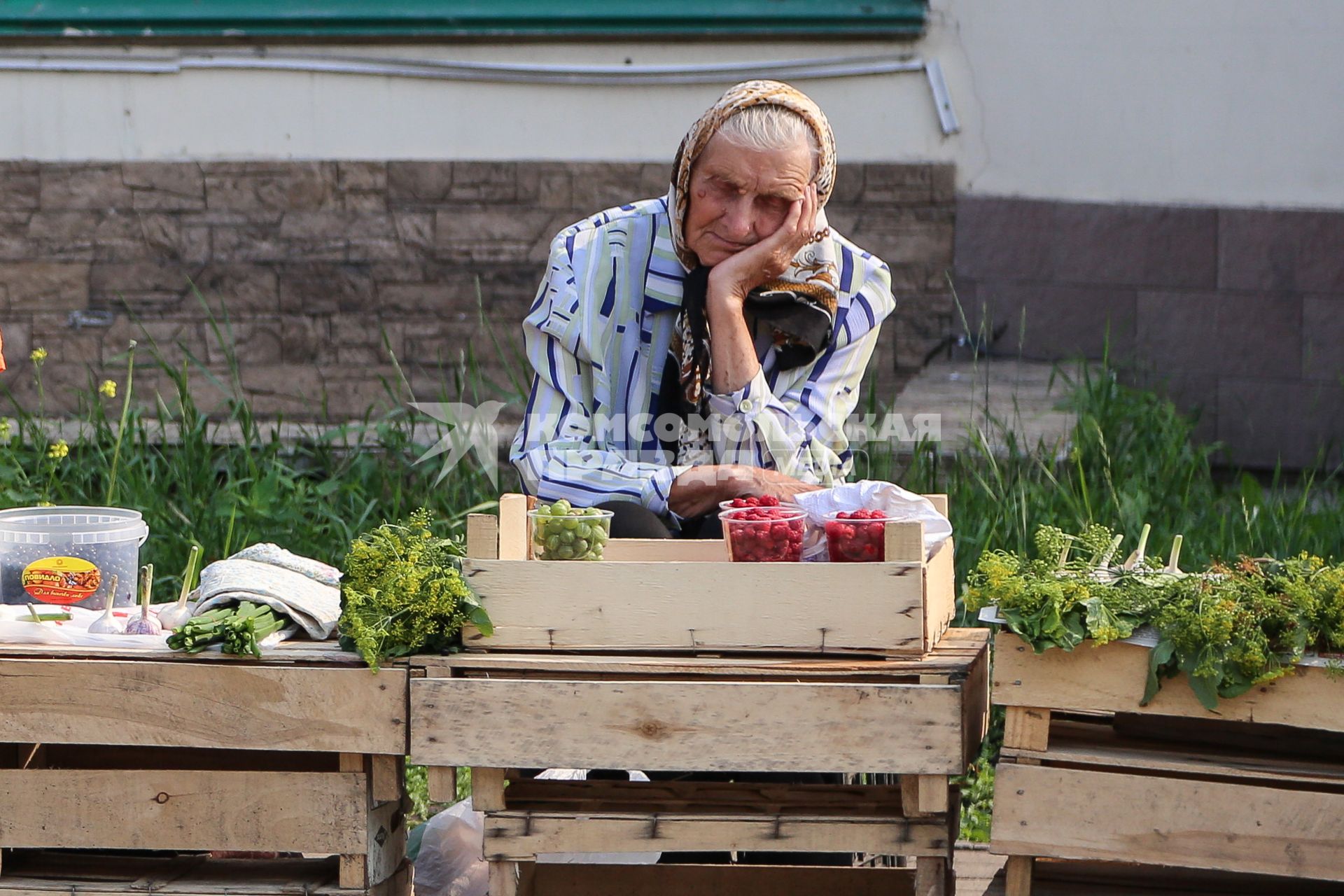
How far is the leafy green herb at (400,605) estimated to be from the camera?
2297 mm

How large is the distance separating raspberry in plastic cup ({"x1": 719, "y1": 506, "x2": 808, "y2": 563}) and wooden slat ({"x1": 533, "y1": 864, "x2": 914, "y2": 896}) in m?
0.60

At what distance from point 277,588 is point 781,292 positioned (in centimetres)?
113

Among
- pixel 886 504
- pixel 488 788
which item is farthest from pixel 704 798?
pixel 886 504

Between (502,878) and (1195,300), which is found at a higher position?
(1195,300)

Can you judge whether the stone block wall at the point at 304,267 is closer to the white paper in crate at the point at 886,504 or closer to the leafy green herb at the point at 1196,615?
the white paper in crate at the point at 886,504

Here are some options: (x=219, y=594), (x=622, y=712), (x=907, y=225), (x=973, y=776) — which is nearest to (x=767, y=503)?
(x=622, y=712)

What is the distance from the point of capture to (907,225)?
5707mm

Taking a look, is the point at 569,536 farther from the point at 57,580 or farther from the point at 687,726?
the point at 57,580

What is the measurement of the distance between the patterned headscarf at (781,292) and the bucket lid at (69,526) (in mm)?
1058

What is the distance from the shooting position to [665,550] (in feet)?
8.71

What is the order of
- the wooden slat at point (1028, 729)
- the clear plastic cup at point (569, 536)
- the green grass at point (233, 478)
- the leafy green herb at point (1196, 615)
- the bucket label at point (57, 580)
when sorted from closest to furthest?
the leafy green herb at point (1196, 615), the wooden slat at point (1028, 729), the clear plastic cup at point (569, 536), the bucket label at point (57, 580), the green grass at point (233, 478)

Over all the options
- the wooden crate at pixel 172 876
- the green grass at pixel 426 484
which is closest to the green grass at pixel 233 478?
the green grass at pixel 426 484

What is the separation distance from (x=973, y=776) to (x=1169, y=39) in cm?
293

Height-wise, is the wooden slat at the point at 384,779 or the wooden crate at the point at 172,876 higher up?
the wooden slat at the point at 384,779
